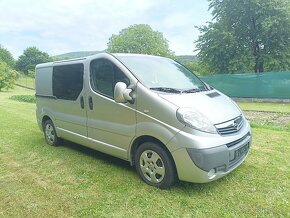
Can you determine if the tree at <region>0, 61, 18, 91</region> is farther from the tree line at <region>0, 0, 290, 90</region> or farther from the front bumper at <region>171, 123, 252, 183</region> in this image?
the front bumper at <region>171, 123, 252, 183</region>

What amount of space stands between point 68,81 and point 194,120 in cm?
279

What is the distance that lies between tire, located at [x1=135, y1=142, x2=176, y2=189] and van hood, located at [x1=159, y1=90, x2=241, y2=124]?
66 cm

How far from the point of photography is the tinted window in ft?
13.5

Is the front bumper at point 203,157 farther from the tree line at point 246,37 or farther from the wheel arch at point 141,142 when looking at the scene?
the tree line at point 246,37

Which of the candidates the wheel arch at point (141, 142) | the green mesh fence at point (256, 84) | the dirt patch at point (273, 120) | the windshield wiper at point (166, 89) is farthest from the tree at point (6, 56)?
the windshield wiper at point (166, 89)

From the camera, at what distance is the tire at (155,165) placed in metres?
3.56

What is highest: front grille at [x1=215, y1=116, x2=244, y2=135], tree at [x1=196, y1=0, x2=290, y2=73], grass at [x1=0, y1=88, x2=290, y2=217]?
tree at [x1=196, y1=0, x2=290, y2=73]

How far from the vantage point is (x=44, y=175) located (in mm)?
4375

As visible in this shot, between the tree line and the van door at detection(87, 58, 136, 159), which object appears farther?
the tree line

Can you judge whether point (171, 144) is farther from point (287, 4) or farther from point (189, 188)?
point (287, 4)

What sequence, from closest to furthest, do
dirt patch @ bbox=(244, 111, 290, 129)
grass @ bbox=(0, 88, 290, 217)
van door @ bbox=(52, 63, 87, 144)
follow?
1. grass @ bbox=(0, 88, 290, 217)
2. van door @ bbox=(52, 63, 87, 144)
3. dirt patch @ bbox=(244, 111, 290, 129)

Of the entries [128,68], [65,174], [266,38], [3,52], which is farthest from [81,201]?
[3,52]

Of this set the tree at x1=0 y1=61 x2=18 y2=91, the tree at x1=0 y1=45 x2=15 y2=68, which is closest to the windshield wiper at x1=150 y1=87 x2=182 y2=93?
the tree at x1=0 y1=61 x2=18 y2=91

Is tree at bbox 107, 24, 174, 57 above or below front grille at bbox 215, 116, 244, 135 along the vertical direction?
above
